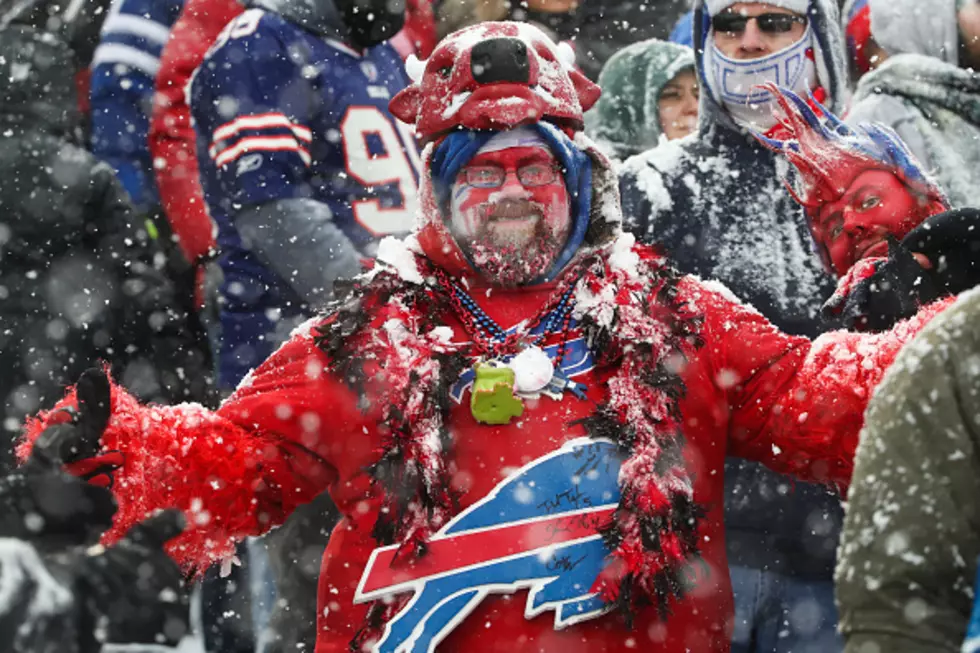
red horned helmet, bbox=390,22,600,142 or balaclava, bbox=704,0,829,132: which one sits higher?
red horned helmet, bbox=390,22,600,142

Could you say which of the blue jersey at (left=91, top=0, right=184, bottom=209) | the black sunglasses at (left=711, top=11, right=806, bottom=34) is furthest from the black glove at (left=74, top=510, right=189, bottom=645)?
the blue jersey at (left=91, top=0, right=184, bottom=209)

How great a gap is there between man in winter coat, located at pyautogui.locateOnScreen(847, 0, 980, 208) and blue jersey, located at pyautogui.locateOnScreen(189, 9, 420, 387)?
1344mm

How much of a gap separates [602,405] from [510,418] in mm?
183

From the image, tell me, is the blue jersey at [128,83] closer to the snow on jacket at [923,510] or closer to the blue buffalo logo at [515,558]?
the blue buffalo logo at [515,558]

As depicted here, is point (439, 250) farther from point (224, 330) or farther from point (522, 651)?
point (224, 330)

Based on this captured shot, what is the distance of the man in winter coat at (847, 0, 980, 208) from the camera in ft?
13.4

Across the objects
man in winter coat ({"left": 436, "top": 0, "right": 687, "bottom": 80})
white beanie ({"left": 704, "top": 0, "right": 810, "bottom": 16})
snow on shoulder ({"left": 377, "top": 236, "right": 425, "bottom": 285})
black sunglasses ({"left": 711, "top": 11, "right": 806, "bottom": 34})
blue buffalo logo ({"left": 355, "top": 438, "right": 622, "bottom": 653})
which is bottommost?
blue buffalo logo ({"left": 355, "top": 438, "right": 622, "bottom": 653})

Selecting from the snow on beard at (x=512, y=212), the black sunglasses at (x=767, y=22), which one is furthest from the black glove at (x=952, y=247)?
the black sunglasses at (x=767, y=22)

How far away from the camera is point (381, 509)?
9.41ft

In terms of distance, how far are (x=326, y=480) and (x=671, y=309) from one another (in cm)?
79

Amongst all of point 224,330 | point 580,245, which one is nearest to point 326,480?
point 580,245

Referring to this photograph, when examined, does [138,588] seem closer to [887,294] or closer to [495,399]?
[495,399]

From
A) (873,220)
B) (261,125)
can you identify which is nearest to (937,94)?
(873,220)

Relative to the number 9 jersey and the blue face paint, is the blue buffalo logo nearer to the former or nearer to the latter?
the blue face paint
